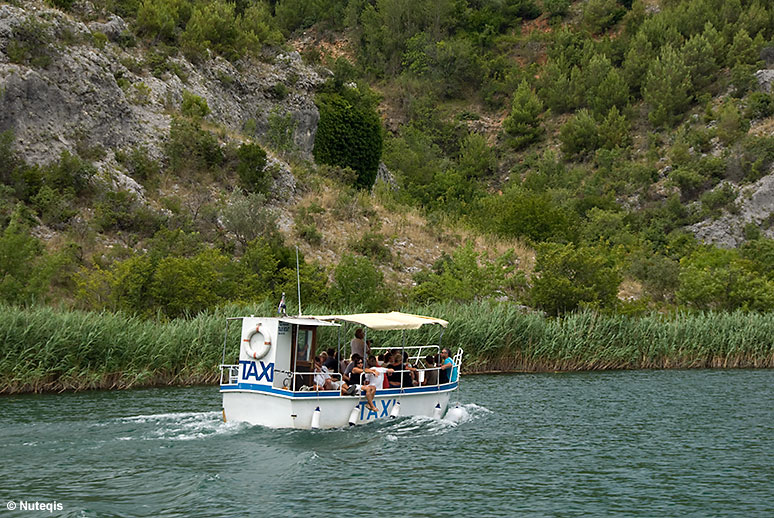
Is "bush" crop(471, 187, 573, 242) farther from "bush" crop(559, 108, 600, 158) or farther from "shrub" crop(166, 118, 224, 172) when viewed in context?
"bush" crop(559, 108, 600, 158)

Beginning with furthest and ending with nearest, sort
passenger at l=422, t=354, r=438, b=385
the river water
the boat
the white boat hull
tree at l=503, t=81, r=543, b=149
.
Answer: tree at l=503, t=81, r=543, b=149 < passenger at l=422, t=354, r=438, b=385 < the boat < the white boat hull < the river water

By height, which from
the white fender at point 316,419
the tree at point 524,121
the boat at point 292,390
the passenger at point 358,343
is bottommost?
the white fender at point 316,419

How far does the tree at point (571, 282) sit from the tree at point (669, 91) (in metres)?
44.4

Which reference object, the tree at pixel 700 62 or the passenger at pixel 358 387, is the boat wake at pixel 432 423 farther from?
the tree at pixel 700 62

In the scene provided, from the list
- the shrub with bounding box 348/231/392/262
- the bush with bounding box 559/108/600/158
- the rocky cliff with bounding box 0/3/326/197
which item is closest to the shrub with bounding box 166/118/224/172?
the rocky cliff with bounding box 0/3/326/197

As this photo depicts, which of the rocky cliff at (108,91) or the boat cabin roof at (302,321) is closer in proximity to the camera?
the boat cabin roof at (302,321)

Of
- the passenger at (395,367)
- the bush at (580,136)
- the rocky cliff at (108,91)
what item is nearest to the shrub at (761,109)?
the bush at (580,136)

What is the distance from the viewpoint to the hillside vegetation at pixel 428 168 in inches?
1683

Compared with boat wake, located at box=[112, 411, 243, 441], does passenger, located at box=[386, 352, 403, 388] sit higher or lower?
higher

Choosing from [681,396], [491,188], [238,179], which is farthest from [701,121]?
[681,396]

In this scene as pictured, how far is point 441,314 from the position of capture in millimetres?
38312

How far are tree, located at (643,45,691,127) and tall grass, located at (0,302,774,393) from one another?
47.5 m

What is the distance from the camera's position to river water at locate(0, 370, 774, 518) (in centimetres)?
1628

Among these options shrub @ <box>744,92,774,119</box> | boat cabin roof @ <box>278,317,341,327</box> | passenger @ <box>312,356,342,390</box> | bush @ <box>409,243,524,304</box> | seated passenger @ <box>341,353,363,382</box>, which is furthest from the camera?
shrub @ <box>744,92,774,119</box>
